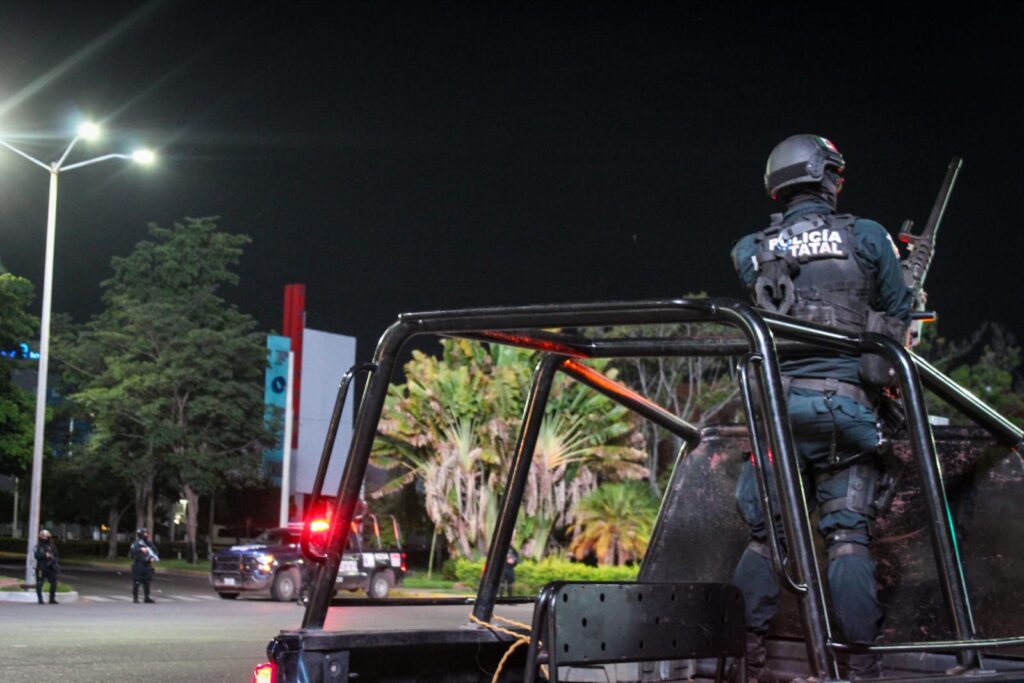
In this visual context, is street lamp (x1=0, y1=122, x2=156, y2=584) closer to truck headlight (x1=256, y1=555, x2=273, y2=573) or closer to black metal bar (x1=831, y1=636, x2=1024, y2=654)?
truck headlight (x1=256, y1=555, x2=273, y2=573)

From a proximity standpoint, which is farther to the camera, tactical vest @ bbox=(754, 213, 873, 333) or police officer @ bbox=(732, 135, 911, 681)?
tactical vest @ bbox=(754, 213, 873, 333)

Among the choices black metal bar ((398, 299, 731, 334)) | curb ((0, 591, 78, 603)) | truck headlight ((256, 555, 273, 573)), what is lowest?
curb ((0, 591, 78, 603))

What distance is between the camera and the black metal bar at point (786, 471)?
2666 mm

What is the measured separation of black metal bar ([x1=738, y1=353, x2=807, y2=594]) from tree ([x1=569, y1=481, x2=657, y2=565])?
3001 cm

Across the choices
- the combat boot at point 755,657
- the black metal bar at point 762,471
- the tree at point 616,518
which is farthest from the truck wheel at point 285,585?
the black metal bar at point 762,471

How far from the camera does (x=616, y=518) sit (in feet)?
108

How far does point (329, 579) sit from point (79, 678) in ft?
25.0

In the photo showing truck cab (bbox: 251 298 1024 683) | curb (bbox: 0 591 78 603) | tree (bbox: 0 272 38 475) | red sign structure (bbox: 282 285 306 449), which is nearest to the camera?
truck cab (bbox: 251 298 1024 683)

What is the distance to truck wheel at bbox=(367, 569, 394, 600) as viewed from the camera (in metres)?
26.4

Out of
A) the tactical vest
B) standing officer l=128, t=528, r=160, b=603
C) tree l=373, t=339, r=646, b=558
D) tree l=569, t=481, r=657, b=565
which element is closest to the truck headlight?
standing officer l=128, t=528, r=160, b=603

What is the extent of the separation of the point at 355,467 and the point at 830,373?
133 centimetres

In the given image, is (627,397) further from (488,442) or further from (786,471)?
(488,442)

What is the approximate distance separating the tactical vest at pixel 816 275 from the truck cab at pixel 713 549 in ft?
0.70

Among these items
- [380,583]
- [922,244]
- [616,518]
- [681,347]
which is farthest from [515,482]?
[616,518]
